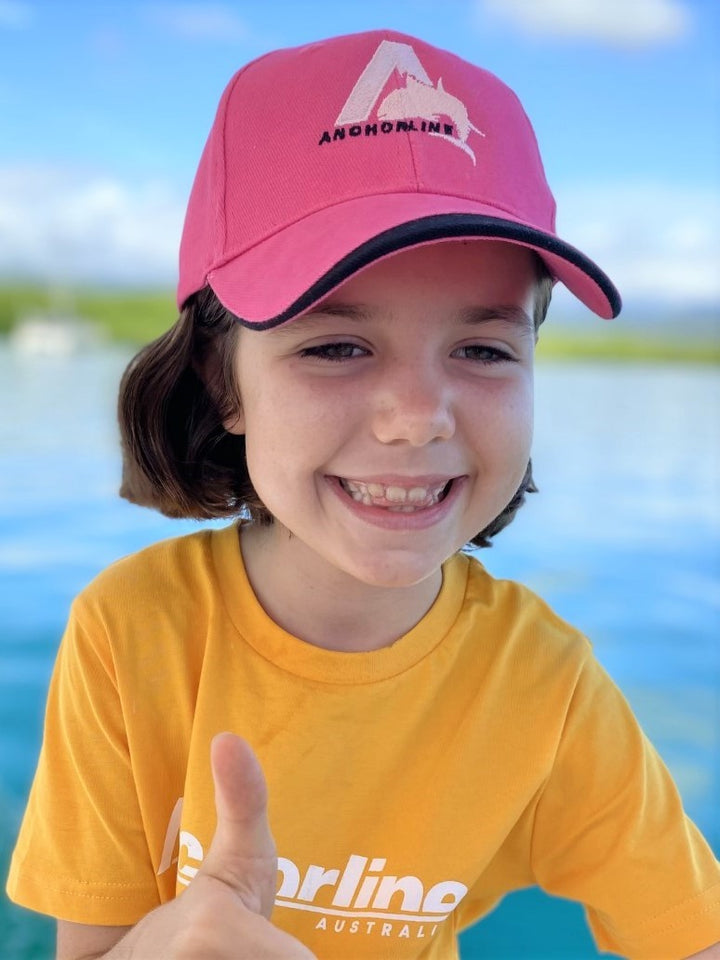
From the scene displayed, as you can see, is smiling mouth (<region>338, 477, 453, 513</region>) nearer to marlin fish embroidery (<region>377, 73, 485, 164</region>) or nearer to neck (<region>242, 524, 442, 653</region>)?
neck (<region>242, 524, 442, 653</region>)

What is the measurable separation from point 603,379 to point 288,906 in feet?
22.4

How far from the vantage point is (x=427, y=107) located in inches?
34.5

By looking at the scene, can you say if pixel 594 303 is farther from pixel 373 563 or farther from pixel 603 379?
pixel 603 379

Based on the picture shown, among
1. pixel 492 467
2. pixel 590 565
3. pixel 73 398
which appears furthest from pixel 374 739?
pixel 73 398

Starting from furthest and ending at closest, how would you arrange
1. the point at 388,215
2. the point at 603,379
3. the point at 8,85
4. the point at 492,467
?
the point at 603,379
the point at 8,85
the point at 492,467
the point at 388,215

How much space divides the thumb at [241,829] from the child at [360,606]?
0.10 m

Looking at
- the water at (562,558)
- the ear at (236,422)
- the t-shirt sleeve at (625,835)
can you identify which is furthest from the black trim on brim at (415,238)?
the water at (562,558)

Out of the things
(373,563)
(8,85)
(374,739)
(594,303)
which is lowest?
(374,739)

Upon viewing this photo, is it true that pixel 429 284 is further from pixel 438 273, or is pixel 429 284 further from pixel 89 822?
pixel 89 822

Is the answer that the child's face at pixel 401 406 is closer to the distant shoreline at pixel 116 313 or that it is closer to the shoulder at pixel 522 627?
the shoulder at pixel 522 627

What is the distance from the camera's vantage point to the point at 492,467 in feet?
3.00

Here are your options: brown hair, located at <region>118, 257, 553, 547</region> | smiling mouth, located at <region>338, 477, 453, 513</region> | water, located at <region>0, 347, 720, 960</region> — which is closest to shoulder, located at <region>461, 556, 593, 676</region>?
brown hair, located at <region>118, 257, 553, 547</region>

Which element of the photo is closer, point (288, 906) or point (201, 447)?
point (288, 906)

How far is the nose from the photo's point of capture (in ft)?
2.73
